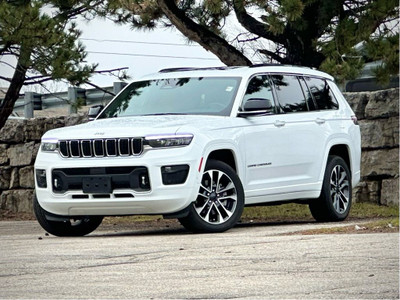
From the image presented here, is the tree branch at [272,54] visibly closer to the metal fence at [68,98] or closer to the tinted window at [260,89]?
the metal fence at [68,98]

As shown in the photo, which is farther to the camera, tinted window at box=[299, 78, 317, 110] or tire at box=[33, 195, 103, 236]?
tinted window at box=[299, 78, 317, 110]

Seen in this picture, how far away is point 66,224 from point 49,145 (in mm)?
1034

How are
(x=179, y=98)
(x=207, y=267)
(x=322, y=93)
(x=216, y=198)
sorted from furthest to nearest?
1. (x=322, y=93)
2. (x=179, y=98)
3. (x=216, y=198)
4. (x=207, y=267)

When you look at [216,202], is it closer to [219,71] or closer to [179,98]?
[179,98]

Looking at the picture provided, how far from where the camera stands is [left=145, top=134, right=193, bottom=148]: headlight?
11.7m

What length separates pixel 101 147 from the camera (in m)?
11.9

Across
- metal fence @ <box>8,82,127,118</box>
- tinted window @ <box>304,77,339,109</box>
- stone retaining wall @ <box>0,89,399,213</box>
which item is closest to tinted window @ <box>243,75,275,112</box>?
tinted window @ <box>304,77,339,109</box>

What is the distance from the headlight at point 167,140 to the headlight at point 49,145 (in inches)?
44.2

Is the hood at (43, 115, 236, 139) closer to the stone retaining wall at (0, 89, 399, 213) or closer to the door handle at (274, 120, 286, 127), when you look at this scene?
the door handle at (274, 120, 286, 127)

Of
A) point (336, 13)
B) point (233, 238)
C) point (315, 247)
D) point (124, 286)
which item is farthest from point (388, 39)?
point (124, 286)

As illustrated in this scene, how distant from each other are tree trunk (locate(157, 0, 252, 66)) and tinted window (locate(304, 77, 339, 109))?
186 inches

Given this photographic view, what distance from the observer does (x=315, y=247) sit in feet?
31.0

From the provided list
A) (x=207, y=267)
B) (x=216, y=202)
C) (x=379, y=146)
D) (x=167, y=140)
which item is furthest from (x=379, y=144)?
(x=207, y=267)

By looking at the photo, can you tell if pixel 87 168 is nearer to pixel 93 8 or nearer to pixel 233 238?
pixel 233 238
